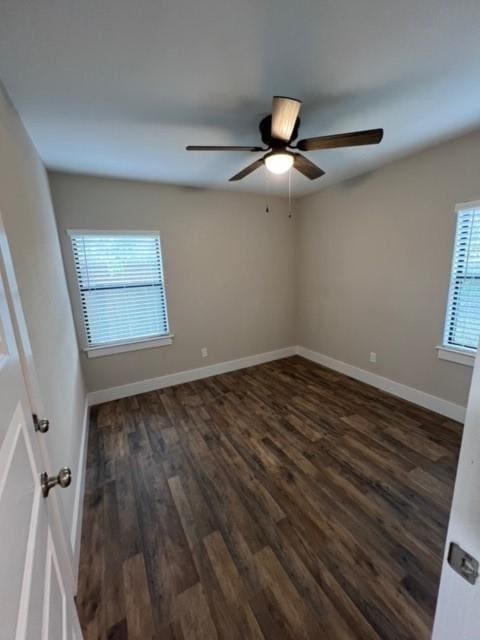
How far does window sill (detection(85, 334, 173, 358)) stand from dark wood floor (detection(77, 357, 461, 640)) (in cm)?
71

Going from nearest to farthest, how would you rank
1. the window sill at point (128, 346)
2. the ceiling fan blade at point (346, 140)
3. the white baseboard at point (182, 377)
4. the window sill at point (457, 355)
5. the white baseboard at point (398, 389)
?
the ceiling fan blade at point (346, 140) → the window sill at point (457, 355) → the white baseboard at point (398, 389) → the window sill at point (128, 346) → the white baseboard at point (182, 377)

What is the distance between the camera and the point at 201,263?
11.4 ft

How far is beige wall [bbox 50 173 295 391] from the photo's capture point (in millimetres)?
2844

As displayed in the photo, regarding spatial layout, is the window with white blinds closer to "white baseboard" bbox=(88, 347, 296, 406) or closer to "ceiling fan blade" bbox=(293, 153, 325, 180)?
"ceiling fan blade" bbox=(293, 153, 325, 180)

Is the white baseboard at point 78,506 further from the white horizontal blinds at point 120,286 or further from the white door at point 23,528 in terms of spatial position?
the white horizontal blinds at point 120,286

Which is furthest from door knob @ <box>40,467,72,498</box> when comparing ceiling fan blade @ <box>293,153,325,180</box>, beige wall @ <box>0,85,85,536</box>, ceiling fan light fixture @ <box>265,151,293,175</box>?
ceiling fan blade @ <box>293,153,325,180</box>

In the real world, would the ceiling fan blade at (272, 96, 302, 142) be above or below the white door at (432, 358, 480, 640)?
above

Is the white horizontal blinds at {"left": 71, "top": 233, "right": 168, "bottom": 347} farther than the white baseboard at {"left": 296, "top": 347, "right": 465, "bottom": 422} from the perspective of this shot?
Yes

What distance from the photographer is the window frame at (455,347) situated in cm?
227

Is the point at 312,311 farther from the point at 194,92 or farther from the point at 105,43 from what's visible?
the point at 105,43

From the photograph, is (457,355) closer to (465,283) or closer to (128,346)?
(465,283)

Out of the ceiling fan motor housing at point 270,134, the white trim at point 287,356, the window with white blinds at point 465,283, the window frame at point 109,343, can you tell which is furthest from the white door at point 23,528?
the window with white blinds at point 465,283

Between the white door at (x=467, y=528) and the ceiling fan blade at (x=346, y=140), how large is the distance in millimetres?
1497

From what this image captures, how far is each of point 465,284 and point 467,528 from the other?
2502 mm
